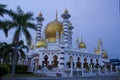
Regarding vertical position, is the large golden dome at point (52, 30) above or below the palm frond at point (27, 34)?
above

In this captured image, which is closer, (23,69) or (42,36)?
(23,69)

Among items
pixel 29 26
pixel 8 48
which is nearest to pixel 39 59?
pixel 8 48

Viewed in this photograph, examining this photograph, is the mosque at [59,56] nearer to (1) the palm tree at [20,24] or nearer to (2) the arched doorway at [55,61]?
(2) the arched doorway at [55,61]

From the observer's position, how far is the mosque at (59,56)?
1646 inches

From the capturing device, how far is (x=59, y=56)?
149 ft

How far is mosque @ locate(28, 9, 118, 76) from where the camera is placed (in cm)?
4181

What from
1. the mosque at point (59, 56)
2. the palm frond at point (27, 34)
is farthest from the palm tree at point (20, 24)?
the mosque at point (59, 56)

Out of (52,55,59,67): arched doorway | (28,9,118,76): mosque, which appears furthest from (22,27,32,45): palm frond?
(52,55,59,67): arched doorway

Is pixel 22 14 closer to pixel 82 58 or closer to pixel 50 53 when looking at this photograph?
pixel 50 53

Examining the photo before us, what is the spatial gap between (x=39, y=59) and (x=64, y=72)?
899cm

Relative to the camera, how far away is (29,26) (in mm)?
27844

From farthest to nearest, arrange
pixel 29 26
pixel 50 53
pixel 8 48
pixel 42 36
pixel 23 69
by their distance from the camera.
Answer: pixel 42 36, pixel 50 53, pixel 23 69, pixel 8 48, pixel 29 26

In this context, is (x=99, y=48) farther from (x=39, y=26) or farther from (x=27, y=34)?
(x=27, y=34)

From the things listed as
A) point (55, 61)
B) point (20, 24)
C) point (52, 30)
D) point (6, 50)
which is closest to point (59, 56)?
point (55, 61)
